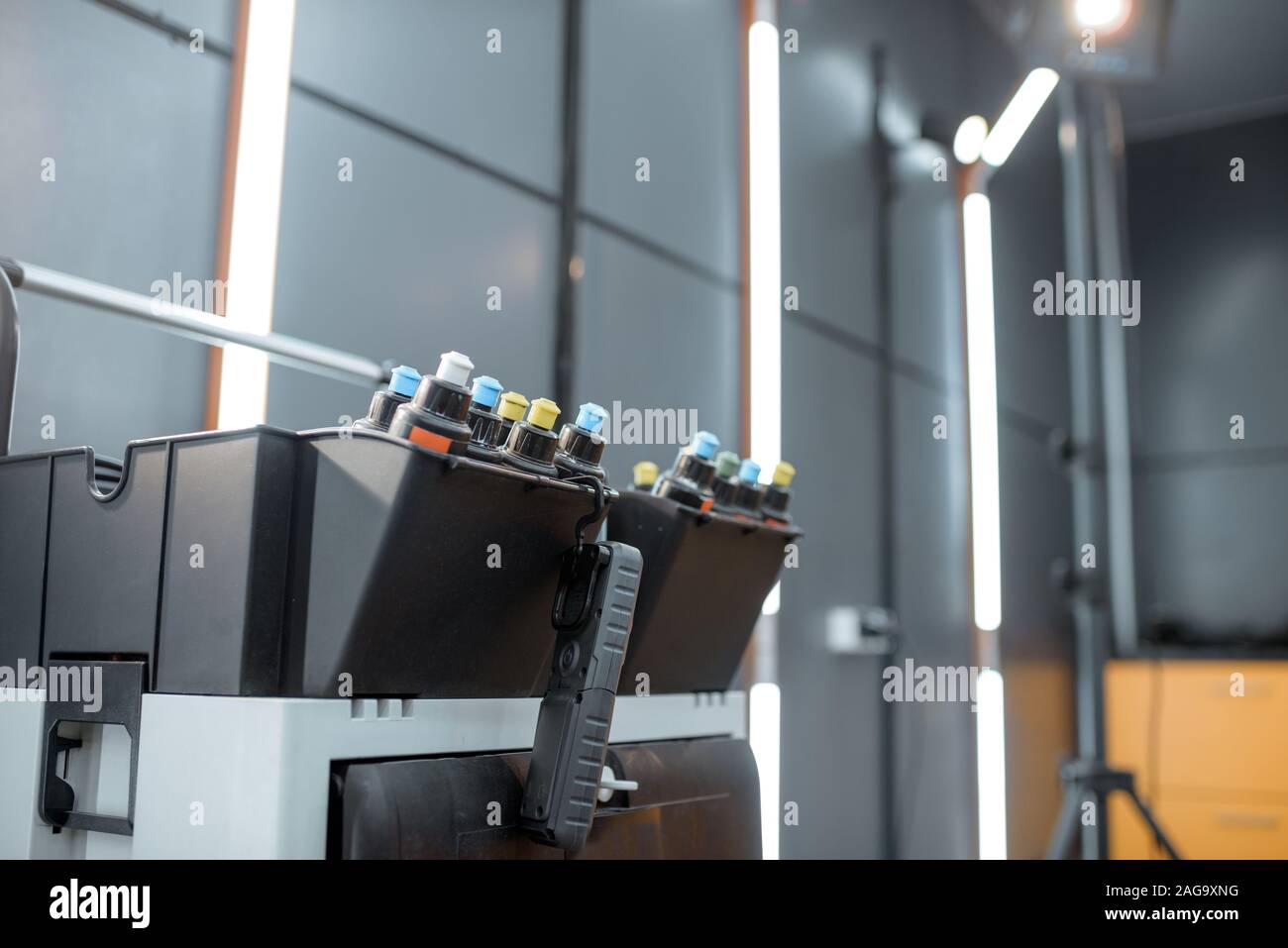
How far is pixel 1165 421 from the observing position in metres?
4.13

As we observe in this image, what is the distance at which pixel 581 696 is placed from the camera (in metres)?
0.74

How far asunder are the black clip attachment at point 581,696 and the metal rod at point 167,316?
1.50ft

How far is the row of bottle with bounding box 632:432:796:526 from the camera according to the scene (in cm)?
98

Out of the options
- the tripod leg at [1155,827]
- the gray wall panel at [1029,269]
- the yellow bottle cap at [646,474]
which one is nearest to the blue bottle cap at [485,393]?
the yellow bottle cap at [646,474]

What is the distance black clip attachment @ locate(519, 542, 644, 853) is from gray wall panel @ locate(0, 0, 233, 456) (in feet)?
2.40

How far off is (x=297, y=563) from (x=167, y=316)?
1.34 ft

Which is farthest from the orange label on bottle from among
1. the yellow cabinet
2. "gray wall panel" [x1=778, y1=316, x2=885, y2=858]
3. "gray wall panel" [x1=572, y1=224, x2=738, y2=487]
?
the yellow cabinet

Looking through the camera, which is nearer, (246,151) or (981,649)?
(246,151)

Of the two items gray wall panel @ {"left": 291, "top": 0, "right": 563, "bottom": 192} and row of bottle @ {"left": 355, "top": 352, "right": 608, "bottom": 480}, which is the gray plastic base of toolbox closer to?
Result: row of bottle @ {"left": 355, "top": 352, "right": 608, "bottom": 480}

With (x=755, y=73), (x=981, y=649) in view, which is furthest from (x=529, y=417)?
(x=981, y=649)

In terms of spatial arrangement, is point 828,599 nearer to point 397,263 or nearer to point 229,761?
point 397,263

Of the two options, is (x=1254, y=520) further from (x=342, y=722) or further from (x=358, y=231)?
(x=342, y=722)

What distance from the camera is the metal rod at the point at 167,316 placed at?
3.05ft
